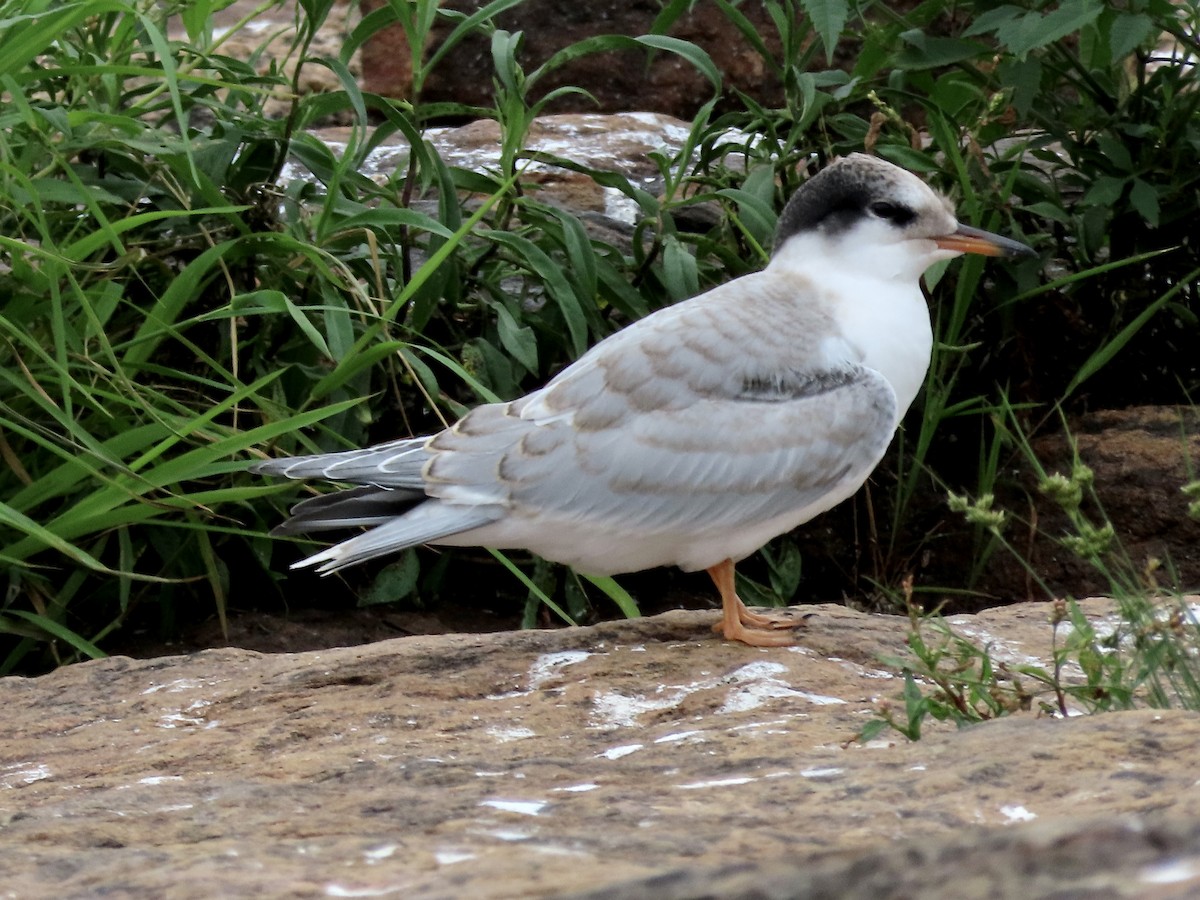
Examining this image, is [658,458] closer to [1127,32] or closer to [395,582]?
[395,582]

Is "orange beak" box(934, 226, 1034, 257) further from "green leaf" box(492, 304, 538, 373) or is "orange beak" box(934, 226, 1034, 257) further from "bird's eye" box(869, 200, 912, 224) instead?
"green leaf" box(492, 304, 538, 373)

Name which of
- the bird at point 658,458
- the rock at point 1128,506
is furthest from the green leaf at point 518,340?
the rock at point 1128,506

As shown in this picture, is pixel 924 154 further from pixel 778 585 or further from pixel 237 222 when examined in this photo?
pixel 237 222

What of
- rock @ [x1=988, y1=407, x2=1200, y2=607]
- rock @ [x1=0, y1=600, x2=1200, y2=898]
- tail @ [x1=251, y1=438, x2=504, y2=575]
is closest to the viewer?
rock @ [x1=0, y1=600, x2=1200, y2=898]

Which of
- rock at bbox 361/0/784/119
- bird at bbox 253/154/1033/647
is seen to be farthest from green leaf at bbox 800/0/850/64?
rock at bbox 361/0/784/119

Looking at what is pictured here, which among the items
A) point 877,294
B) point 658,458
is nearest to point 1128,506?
point 877,294

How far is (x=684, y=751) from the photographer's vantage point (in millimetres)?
2234

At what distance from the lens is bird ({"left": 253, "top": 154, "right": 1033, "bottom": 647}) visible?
3016 millimetres

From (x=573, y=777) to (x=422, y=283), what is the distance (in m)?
2.01

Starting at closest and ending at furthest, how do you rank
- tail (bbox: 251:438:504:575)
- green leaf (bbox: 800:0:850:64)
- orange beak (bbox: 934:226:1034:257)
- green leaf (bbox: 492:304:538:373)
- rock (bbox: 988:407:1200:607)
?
tail (bbox: 251:438:504:575), orange beak (bbox: 934:226:1034:257), green leaf (bbox: 800:0:850:64), green leaf (bbox: 492:304:538:373), rock (bbox: 988:407:1200:607)

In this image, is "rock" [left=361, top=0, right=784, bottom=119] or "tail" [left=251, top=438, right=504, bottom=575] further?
"rock" [left=361, top=0, right=784, bottom=119]

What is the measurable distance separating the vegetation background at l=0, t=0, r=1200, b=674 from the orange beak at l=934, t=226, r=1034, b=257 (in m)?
0.55

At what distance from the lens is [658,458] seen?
3.03 metres

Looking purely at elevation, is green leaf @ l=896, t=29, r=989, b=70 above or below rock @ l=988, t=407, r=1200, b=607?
above
